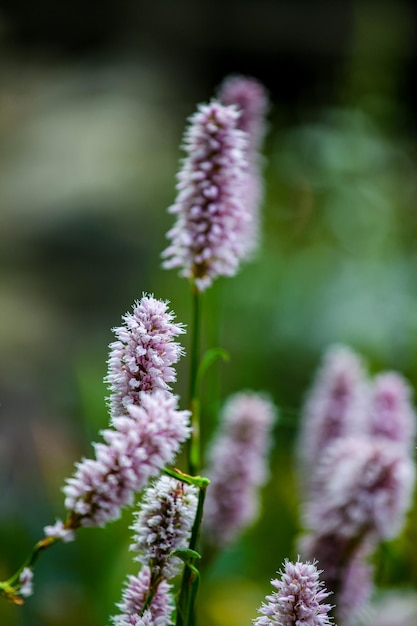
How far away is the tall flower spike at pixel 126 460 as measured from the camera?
0.49 metres

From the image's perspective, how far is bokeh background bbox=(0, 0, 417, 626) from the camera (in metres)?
1.44

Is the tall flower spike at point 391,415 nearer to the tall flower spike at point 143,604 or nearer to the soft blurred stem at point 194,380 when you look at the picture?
the soft blurred stem at point 194,380

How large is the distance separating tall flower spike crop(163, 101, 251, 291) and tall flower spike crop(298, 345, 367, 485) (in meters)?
0.32

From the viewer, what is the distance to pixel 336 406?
110 centimetres

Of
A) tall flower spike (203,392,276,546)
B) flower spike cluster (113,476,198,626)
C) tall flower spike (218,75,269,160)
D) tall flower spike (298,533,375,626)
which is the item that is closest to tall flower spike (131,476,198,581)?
flower spike cluster (113,476,198,626)

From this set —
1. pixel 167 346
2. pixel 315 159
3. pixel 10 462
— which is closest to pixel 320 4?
pixel 315 159

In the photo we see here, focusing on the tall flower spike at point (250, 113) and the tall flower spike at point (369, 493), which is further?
the tall flower spike at point (250, 113)

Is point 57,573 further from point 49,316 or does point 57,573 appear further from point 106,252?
point 106,252

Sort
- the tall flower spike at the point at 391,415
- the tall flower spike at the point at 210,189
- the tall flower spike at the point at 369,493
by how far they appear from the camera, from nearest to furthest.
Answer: the tall flower spike at the point at 210,189 → the tall flower spike at the point at 369,493 → the tall flower spike at the point at 391,415

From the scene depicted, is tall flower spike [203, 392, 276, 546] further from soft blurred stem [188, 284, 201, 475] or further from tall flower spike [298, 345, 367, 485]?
soft blurred stem [188, 284, 201, 475]

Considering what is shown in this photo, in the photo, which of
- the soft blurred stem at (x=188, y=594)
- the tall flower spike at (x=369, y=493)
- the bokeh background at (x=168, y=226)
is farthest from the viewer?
the bokeh background at (x=168, y=226)

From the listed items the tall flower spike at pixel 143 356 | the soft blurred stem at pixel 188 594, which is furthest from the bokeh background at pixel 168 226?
the tall flower spike at pixel 143 356

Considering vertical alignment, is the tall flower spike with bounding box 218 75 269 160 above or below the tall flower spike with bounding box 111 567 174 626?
above

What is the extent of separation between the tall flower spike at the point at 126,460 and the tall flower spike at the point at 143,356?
4cm
